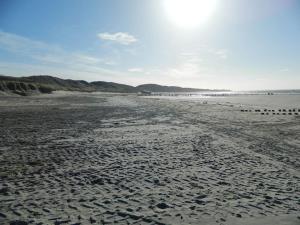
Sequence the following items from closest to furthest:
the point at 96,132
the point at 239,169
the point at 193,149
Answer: the point at 239,169
the point at 193,149
the point at 96,132

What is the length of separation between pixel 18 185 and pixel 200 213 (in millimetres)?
5415

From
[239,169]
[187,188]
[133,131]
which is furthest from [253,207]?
[133,131]

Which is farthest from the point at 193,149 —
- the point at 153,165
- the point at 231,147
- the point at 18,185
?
the point at 18,185

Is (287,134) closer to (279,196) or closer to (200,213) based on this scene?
(279,196)

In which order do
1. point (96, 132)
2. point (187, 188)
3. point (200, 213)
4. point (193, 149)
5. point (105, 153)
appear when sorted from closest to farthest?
point (200, 213), point (187, 188), point (105, 153), point (193, 149), point (96, 132)

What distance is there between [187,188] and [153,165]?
2.60m

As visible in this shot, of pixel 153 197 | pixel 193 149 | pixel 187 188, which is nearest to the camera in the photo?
pixel 153 197

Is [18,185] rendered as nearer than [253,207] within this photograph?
No

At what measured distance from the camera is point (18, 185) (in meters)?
7.88

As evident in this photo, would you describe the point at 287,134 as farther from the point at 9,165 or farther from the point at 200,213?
the point at 9,165

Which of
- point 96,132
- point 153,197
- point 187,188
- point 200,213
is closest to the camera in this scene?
point 200,213

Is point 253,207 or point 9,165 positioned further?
point 9,165

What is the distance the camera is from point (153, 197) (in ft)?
23.6

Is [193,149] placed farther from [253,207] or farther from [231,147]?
→ [253,207]
